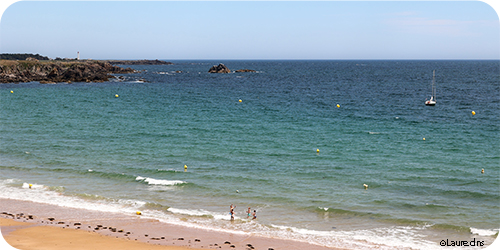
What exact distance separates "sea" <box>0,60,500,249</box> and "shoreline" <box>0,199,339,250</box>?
870 millimetres

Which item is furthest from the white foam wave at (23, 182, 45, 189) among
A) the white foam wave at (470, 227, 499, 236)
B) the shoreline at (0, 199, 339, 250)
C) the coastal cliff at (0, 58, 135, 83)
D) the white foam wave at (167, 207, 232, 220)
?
the coastal cliff at (0, 58, 135, 83)

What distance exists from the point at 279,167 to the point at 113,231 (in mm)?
14744

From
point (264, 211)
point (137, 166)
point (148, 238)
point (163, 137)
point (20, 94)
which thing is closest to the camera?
point (148, 238)

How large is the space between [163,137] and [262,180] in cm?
1655

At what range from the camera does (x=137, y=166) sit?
1261 inches

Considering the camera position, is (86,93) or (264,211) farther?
(86,93)

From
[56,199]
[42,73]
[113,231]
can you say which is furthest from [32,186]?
[42,73]

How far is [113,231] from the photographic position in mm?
20094

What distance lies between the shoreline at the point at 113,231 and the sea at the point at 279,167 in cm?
87

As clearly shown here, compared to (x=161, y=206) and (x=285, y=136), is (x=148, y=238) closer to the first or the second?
(x=161, y=206)

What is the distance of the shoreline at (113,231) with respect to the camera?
1862cm

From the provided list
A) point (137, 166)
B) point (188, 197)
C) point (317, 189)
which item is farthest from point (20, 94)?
point (317, 189)

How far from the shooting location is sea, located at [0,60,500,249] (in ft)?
72.6

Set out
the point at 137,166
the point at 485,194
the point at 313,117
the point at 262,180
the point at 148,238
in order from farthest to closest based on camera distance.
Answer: the point at 313,117, the point at 137,166, the point at 262,180, the point at 485,194, the point at 148,238
